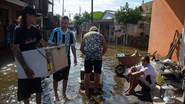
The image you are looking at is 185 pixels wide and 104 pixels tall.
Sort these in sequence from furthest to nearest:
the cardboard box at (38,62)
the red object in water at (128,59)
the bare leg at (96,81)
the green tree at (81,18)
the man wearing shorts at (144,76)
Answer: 1. the green tree at (81,18)
2. the red object in water at (128,59)
3. the bare leg at (96,81)
4. the man wearing shorts at (144,76)
5. the cardboard box at (38,62)

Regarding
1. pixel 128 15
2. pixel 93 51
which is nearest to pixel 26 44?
pixel 93 51

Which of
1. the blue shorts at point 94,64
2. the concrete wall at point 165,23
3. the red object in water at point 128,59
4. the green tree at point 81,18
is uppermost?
the green tree at point 81,18

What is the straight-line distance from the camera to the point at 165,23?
7.33 m

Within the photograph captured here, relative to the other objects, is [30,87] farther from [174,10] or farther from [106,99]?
[174,10]

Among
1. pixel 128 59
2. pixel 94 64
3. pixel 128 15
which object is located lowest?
pixel 128 59

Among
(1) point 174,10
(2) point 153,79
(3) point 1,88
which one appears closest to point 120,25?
(1) point 174,10

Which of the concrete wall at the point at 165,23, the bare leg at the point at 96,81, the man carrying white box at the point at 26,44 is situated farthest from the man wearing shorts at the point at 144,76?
the concrete wall at the point at 165,23

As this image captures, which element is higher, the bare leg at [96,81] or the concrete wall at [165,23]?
the concrete wall at [165,23]

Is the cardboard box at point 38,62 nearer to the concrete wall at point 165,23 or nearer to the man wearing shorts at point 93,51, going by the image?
the man wearing shorts at point 93,51

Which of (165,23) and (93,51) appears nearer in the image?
(93,51)

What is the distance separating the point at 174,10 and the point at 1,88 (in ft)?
24.0

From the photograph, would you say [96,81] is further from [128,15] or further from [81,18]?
[81,18]

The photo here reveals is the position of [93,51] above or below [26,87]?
above

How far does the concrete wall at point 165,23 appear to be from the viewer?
6.20 meters
